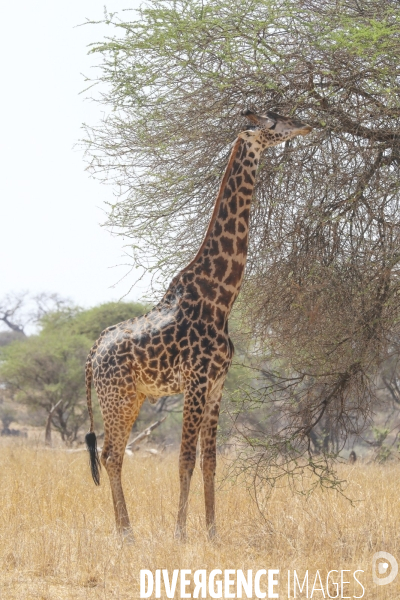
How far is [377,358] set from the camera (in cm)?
706

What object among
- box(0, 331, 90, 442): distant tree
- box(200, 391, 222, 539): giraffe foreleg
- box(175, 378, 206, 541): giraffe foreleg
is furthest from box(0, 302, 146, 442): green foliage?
box(175, 378, 206, 541): giraffe foreleg

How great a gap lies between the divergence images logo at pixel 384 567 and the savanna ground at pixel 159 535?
2.4 inches

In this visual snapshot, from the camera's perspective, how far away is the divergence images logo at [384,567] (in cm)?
498

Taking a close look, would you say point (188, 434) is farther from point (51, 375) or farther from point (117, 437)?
point (51, 375)

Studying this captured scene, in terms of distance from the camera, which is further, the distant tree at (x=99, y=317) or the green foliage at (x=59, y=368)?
the distant tree at (x=99, y=317)

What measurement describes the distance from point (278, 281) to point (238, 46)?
2.06 metres

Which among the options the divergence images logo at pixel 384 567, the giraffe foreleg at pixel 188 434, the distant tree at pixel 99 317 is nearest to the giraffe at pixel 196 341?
the giraffe foreleg at pixel 188 434

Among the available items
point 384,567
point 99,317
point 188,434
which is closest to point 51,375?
point 99,317

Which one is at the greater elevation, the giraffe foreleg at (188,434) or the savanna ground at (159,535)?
the giraffe foreleg at (188,434)

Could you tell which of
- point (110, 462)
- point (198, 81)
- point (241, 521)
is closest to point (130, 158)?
point (198, 81)

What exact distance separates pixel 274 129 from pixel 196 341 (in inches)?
63.5

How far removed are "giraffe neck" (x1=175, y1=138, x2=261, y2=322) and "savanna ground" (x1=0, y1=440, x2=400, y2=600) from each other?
1661 millimetres

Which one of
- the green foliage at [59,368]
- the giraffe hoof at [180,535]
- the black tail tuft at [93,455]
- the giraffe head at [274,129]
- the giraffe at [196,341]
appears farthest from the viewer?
the green foliage at [59,368]

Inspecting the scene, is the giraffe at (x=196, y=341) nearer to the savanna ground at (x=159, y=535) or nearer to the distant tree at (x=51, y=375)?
the savanna ground at (x=159, y=535)
